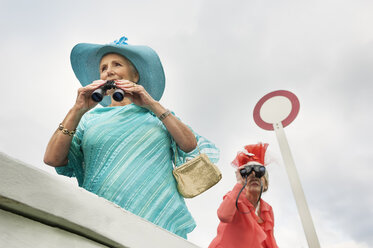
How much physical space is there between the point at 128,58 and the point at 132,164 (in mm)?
819

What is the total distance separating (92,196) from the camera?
74cm

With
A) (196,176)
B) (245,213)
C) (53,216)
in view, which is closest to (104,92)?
(196,176)

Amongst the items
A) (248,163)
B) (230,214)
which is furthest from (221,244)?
(248,163)

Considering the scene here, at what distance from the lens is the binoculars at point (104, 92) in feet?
4.73

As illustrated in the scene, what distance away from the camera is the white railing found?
594 mm

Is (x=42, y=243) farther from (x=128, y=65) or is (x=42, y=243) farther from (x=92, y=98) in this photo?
(x=128, y=65)

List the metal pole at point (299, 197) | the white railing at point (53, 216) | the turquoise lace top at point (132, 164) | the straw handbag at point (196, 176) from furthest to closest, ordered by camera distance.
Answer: the metal pole at point (299, 197), the straw handbag at point (196, 176), the turquoise lace top at point (132, 164), the white railing at point (53, 216)

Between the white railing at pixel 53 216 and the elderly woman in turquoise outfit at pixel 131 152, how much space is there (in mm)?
583

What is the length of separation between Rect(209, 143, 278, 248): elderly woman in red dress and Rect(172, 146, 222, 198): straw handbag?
67cm

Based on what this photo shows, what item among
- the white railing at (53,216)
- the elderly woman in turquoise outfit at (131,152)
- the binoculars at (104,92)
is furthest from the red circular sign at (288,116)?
the white railing at (53,216)

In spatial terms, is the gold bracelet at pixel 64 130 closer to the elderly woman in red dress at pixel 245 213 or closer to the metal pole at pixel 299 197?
the elderly woman in red dress at pixel 245 213

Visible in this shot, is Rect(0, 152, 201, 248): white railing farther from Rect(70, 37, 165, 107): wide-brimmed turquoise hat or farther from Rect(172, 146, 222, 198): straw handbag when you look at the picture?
Rect(70, 37, 165, 107): wide-brimmed turquoise hat

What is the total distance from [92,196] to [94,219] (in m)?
0.06

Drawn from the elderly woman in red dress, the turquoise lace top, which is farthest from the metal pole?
the turquoise lace top
